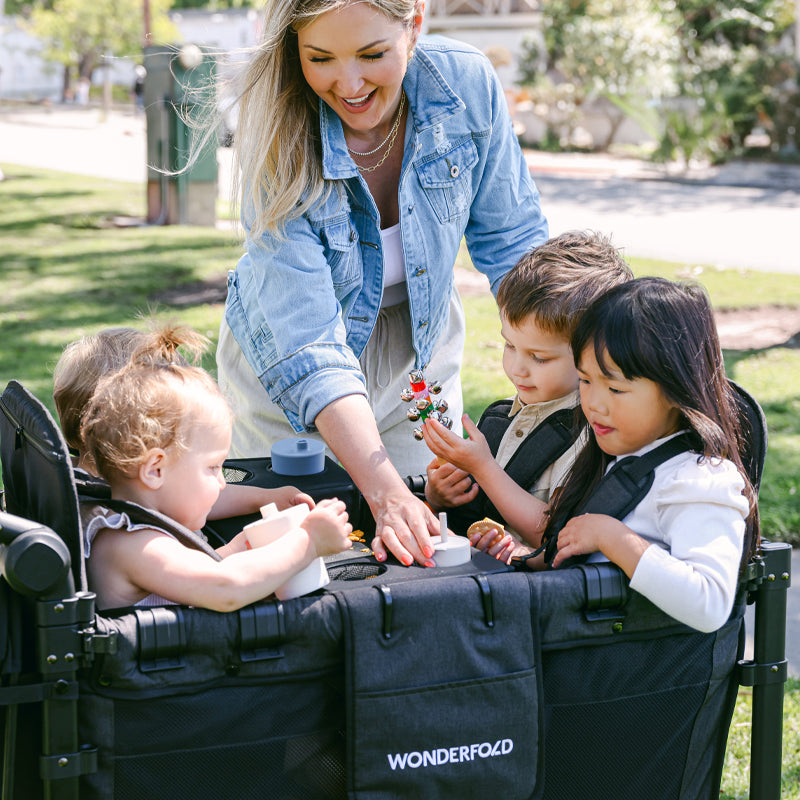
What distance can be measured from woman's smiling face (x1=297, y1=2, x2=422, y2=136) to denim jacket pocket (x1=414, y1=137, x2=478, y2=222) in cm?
22

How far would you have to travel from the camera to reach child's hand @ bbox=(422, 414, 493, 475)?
2041mm

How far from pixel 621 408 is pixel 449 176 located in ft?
2.86

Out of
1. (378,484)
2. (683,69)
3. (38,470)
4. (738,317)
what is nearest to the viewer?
(38,470)

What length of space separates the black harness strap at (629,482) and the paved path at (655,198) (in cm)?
138

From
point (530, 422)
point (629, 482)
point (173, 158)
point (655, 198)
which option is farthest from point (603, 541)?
point (655, 198)

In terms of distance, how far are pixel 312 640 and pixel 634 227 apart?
32.1 ft

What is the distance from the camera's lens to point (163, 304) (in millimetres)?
7004

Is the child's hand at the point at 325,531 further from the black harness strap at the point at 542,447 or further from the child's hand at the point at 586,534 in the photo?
the black harness strap at the point at 542,447

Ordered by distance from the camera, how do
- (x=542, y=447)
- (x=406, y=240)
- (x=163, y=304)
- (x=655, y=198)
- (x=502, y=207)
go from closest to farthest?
(x=542, y=447) < (x=406, y=240) < (x=502, y=207) < (x=163, y=304) < (x=655, y=198)

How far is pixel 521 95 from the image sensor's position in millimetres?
21688

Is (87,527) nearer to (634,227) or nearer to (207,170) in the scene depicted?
(207,170)

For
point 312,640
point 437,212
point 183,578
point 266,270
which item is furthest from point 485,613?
point 437,212

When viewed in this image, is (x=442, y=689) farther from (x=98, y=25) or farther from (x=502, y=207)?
(x=98, y=25)

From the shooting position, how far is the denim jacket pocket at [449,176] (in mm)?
2430
